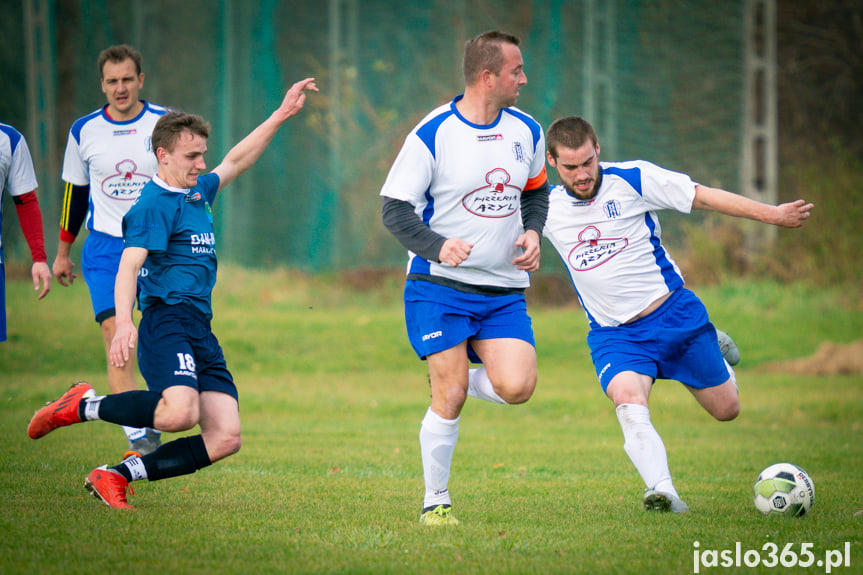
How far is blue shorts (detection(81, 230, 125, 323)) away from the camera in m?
7.42

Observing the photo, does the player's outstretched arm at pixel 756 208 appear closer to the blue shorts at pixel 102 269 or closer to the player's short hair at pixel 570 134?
the player's short hair at pixel 570 134

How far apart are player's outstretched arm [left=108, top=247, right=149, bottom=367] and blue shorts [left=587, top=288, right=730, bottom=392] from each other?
276 cm

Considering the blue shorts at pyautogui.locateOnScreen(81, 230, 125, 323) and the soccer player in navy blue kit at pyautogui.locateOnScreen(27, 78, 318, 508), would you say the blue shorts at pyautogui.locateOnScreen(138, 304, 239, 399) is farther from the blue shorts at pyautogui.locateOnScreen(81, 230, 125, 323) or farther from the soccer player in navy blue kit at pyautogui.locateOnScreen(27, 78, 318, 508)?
the blue shorts at pyautogui.locateOnScreen(81, 230, 125, 323)

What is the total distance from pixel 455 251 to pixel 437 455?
117 centimetres

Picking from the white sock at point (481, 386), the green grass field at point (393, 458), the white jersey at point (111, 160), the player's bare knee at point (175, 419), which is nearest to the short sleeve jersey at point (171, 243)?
the player's bare knee at point (175, 419)

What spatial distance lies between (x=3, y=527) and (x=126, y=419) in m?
0.80

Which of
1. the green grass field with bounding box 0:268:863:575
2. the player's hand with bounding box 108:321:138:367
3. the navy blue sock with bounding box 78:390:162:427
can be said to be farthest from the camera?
the navy blue sock with bounding box 78:390:162:427

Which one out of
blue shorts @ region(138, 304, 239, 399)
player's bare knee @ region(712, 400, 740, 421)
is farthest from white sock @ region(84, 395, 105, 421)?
player's bare knee @ region(712, 400, 740, 421)

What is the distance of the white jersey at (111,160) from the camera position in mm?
7441

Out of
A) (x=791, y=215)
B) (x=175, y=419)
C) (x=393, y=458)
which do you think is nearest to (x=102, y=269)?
(x=175, y=419)

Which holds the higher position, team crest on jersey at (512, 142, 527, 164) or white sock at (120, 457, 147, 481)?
team crest on jersey at (512, 142, 527, 164)

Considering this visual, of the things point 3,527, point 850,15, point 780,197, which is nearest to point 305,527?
point 3,527

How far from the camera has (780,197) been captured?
702 inches

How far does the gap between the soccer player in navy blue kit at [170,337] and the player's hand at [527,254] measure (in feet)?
5.95
